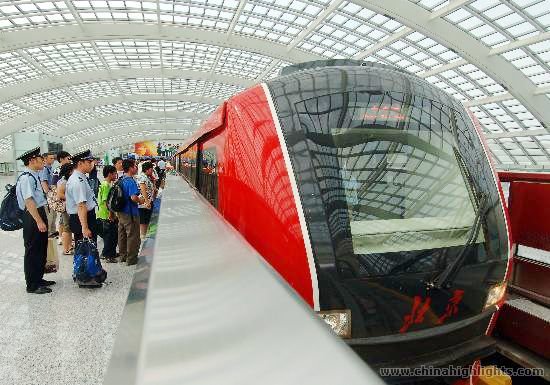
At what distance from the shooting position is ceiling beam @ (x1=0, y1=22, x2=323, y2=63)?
75.6 ft

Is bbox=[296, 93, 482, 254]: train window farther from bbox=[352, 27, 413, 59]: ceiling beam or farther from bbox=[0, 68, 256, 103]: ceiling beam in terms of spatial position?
bbox=[0, 68, 256, 103]: ceiling beam

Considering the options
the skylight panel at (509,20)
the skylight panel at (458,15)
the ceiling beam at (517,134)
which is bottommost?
the ceiling beam at (517,134)

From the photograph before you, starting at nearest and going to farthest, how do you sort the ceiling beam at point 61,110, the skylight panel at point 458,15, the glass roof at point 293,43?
the skylight panel at point 458,15
the glass roof at point 293,43
the ceiling beam at point 61,110

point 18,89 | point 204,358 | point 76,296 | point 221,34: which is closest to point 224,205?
point 76,296

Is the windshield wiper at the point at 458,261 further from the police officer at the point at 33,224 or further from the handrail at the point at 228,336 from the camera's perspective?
the police officer at the point at 33,224

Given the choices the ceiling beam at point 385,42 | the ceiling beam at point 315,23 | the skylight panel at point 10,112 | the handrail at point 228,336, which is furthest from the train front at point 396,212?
the skylight panel at point 10,112

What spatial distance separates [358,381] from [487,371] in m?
2.68

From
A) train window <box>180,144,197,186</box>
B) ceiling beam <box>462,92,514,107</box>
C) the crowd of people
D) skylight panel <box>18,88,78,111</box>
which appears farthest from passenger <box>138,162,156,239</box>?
skylight panel <box>18,88,78,111</box>

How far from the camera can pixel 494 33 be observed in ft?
68.3

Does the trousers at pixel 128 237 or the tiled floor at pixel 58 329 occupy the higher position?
the trousers at pixel 128 237

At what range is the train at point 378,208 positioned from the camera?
7.61 feet

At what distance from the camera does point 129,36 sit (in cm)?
2411

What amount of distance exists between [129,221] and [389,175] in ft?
14.5

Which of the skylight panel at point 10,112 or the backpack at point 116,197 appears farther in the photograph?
the skylight panel at point 10,112
